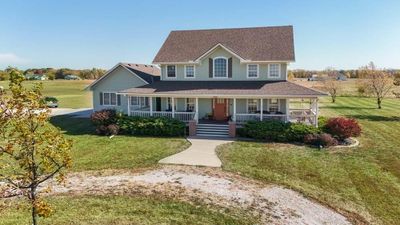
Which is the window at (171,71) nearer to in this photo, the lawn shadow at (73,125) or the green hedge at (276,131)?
the lawn shadow at (73,125)

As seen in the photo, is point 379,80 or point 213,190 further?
point 379,80

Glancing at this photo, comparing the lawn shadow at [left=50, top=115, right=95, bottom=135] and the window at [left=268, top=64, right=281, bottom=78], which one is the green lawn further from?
the lawn shadow at [left=50, top=115, right=95, bottom=135]

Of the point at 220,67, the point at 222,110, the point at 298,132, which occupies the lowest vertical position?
the point at 298,132

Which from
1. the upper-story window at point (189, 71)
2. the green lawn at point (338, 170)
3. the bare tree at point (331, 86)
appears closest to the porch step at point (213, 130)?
the green lawn at point (338, 170)

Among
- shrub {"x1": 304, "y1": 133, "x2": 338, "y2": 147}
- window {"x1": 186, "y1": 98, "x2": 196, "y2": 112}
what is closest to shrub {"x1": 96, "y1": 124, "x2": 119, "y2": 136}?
window {"x1": 186, "y1": 98, "x2": 196, "y2": 112}

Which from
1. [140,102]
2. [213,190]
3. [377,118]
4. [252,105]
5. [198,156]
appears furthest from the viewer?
[377,118]

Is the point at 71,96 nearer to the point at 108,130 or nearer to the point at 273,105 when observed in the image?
the point at 108,130

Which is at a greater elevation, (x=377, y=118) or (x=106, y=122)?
(x=106, y=122)

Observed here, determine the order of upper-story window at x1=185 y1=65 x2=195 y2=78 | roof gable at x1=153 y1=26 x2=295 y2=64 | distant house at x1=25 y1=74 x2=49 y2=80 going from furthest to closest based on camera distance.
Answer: upper-story window at x1=185 y1=65 x2=195 y2=78
roof gable at x1=153 y1=26 x2=295 y2=64
distant house at x1=25 y1=74 x2=49 y2=80

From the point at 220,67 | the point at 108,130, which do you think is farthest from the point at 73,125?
the point at 220,67
